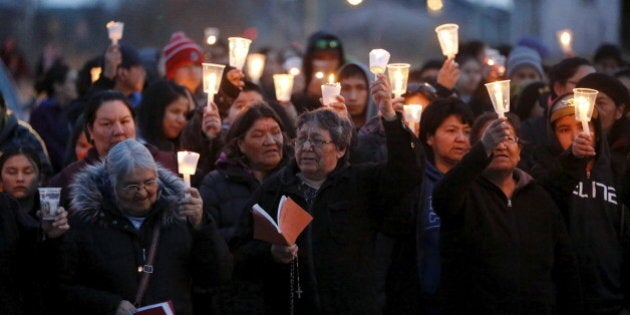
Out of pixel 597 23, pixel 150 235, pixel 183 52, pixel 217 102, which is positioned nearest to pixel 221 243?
pixel 150 235

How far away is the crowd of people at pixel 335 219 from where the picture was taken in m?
7.67

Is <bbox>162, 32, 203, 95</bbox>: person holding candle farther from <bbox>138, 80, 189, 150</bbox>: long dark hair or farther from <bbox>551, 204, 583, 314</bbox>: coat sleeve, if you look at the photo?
<bbox>551, 204, 583, 314</bbox>: coat sleeve

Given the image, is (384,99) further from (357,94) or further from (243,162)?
(357,94)

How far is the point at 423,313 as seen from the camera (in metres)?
8.42

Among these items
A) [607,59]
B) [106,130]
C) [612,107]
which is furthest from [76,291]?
[607,59]

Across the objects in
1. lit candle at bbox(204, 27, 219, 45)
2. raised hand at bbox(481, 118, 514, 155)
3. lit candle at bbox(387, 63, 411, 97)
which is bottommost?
raised hand at bbox(481, 118, 514, 155)

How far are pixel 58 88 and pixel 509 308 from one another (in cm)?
679

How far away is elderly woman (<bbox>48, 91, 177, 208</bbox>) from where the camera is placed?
8898 mm

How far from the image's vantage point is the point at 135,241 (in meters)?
7.66

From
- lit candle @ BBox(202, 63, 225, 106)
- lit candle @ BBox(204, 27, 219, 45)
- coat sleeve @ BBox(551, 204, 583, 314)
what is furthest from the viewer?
lit candle @ BBox(204, 27, 219, 45)

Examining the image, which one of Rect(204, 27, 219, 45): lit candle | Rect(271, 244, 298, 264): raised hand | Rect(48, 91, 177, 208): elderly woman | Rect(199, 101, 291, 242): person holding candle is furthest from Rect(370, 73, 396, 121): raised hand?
Rect(204, 27, 219, 45): lit candle

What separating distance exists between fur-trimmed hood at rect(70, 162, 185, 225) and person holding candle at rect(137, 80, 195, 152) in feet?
6.80

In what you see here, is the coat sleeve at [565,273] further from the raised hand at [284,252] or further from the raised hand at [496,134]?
the raised hand at [284,252]

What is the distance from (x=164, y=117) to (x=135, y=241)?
244 cm
